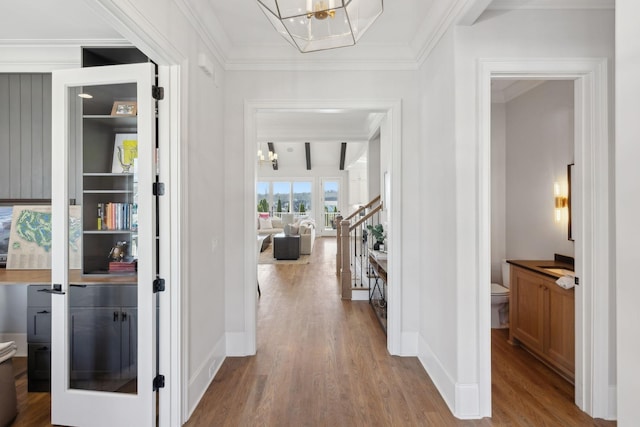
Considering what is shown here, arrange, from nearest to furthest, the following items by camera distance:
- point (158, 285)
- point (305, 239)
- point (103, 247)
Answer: point (158, 285) → point (103, 247) → point (305, 239)

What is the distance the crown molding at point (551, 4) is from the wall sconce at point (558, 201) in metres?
1.68

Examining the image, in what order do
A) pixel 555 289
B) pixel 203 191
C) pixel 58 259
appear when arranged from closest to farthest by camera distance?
pixel 58 259, pixel 203 191, pixel 555 289

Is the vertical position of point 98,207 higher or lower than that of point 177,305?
higher

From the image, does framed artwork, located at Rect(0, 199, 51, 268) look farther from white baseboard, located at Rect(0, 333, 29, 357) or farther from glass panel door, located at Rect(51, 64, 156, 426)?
glass panel door, located at Rect(51, 64, 156, 426)

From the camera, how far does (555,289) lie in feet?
8.60

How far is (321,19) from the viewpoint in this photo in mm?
1634

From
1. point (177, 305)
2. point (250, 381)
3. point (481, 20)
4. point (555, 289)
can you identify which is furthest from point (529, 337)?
point (177, 305)

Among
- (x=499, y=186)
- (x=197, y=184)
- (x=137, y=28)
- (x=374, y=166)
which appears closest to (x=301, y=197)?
(x=374, y=166)

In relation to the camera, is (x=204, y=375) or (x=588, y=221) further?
(x=204, y=375)

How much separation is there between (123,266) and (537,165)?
164 inches

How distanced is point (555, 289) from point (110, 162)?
11.9ft

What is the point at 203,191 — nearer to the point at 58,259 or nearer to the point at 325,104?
the point at 58,259

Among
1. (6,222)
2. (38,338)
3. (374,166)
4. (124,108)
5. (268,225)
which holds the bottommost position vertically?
(38,338)

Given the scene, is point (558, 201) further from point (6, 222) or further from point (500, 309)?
point (6, 222)
